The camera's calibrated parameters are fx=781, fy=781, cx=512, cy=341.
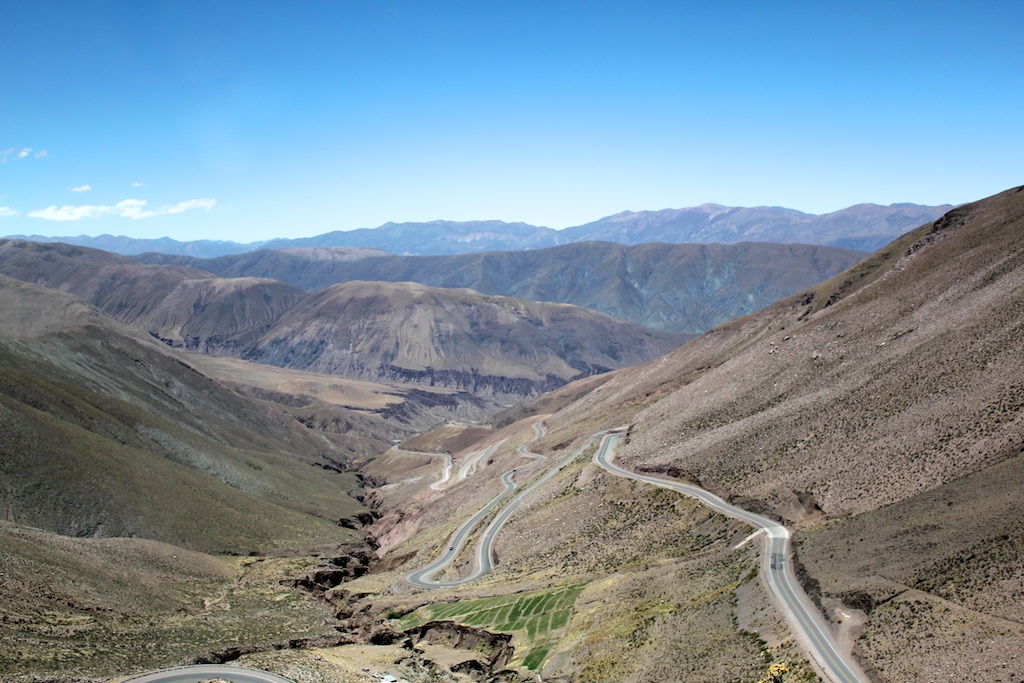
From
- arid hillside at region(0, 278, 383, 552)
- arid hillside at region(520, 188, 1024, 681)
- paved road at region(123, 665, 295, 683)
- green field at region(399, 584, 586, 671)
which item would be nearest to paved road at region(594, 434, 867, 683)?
arid hillside at region(520, 188, 1024, 681)

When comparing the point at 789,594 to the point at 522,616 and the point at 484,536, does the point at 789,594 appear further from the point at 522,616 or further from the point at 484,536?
the point at 484,536

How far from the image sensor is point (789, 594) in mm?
40625

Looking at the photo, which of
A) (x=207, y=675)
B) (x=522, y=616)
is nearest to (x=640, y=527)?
(x=522, y=616)

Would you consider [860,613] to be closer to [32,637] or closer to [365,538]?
[32,637]

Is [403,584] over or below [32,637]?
below

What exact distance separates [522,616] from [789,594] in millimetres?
18427

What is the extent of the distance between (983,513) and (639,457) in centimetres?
3783

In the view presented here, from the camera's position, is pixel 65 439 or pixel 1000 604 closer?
pixel 1000 604

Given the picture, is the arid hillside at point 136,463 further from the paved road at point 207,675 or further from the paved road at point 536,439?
the paved road at point 207,675

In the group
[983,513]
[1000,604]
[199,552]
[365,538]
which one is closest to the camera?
[1000,604]

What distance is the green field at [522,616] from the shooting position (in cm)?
4712

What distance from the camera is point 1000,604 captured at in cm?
3197

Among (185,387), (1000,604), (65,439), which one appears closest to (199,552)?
(65,439)

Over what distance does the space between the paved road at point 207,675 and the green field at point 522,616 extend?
47.1 ft
